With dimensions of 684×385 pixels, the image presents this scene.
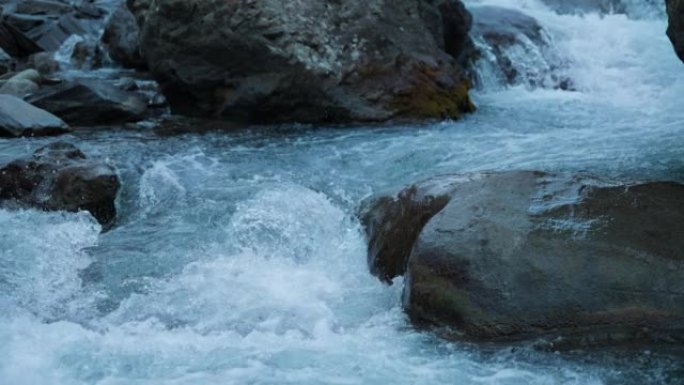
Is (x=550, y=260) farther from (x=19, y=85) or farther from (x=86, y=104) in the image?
(x=19, y=85)

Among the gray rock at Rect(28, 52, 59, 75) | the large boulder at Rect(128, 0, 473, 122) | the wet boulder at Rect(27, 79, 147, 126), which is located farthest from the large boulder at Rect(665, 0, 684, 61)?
the gray rock at Rect(28, 52, 59, 75)

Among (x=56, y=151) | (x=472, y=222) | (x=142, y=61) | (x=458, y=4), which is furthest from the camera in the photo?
(x=142, y=61)

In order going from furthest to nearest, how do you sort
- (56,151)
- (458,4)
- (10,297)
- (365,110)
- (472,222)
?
(458,4) → (365,110) → (56,151) → (10,297) → (472,222)

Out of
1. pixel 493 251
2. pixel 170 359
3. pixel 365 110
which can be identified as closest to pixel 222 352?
pixel 170 359

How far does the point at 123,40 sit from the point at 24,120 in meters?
3.89

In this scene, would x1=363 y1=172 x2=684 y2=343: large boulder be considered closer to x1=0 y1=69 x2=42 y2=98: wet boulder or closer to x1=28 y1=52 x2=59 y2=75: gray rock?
x1=0 y1=69 x2=42 y2=98: wet boulder

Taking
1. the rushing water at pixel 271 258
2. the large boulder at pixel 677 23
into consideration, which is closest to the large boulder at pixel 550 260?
the rushing water at pixel 271 258

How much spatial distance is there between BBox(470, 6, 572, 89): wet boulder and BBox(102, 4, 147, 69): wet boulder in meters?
4.68

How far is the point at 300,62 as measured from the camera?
9.13 m

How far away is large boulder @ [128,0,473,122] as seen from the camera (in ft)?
30.0

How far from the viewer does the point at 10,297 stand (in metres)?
5.16

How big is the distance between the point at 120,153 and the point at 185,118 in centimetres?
159

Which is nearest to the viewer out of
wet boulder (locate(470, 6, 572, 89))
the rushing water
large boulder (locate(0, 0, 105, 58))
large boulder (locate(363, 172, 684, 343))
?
the rushing water

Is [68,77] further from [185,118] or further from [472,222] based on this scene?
[472,222]
